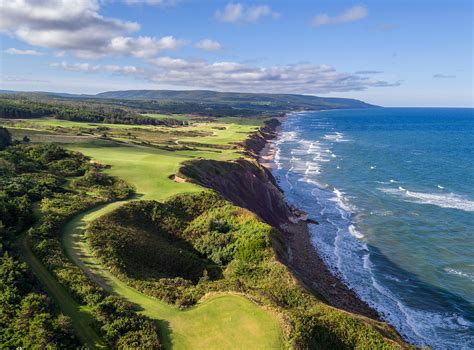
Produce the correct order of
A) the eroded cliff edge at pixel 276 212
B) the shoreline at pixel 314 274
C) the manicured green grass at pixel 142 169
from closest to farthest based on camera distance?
1. the shoreline at pixel 314 274
2. the eroded cliff edge at pixel 276 212
3. the manicured green grass at pixel 142 169

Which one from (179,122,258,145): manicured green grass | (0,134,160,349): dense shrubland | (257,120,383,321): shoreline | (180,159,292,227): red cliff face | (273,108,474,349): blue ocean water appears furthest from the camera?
(179,122,258,145): manicured green grass

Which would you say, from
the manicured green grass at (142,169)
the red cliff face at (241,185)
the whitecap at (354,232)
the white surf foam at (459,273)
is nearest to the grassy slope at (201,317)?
the manicured green grass at (142,169)

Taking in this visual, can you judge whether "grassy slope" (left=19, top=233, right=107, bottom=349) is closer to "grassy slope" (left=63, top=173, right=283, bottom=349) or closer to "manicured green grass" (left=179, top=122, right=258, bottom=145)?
"grassy slope" (left=63, top=173, right=283, bottom=349)

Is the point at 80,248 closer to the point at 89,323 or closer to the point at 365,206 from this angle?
the point at 89,323

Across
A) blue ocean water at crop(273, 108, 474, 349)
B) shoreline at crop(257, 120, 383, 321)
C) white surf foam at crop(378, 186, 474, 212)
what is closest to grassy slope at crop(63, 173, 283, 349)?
shoreline at crop(257, 120, 383, 321)

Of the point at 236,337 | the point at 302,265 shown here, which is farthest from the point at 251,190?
the point at 236,337

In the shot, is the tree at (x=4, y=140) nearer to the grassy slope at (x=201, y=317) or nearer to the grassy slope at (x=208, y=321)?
the grassy slope at (x=201, y=317)

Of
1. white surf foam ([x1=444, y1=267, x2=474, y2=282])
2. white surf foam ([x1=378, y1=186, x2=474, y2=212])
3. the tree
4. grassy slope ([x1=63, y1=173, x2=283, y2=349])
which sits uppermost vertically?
the tree
